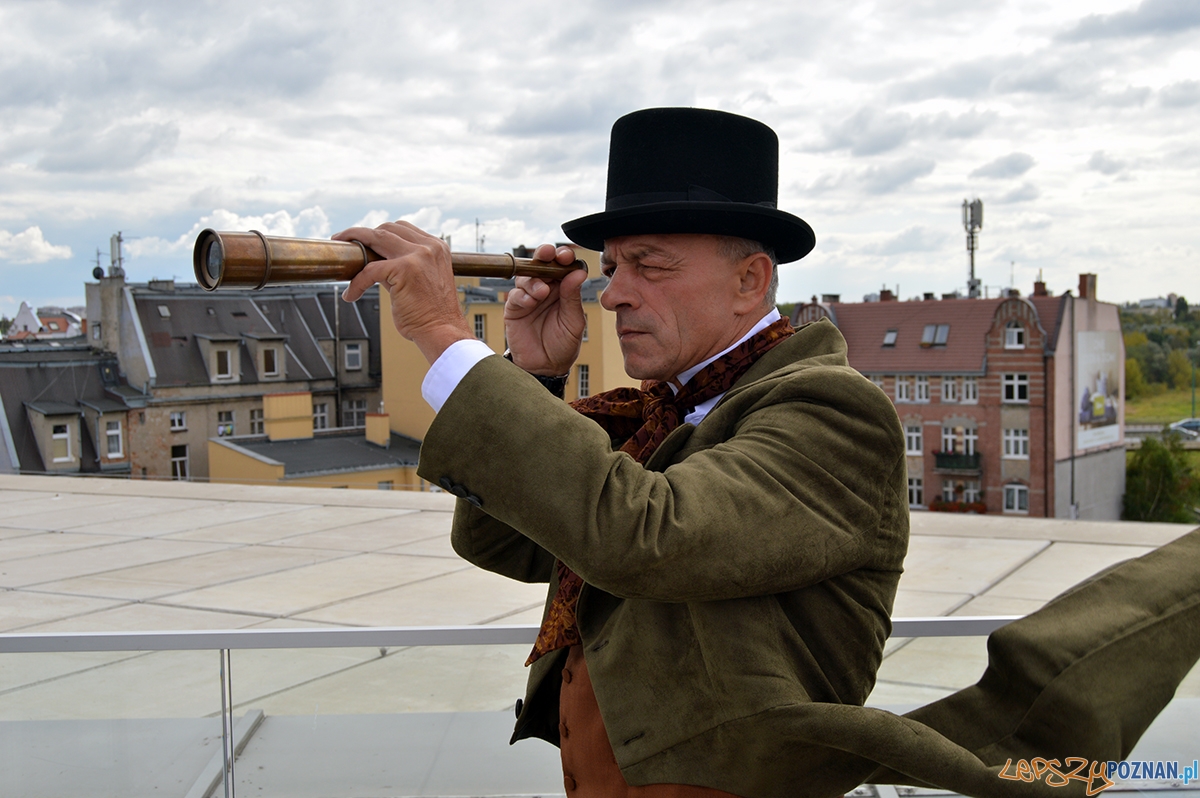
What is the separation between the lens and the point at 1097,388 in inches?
1427

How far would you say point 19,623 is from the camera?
559 centimetres

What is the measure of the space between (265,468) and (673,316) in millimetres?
24469

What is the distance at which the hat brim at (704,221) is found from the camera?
4.78ft

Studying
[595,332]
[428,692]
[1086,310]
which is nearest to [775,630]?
[428,692]

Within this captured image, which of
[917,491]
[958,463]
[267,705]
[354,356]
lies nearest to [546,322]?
[267,705]

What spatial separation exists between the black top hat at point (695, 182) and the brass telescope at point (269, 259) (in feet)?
1.31

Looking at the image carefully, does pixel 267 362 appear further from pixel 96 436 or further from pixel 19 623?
pixel 19 623

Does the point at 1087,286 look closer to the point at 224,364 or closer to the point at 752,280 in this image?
the point at 224,364

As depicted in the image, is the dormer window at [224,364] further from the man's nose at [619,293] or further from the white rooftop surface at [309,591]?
the man's nose at [619,293]

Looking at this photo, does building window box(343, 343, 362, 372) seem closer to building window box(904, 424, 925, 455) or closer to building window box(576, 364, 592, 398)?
building window box(576, 364, 592, 398)

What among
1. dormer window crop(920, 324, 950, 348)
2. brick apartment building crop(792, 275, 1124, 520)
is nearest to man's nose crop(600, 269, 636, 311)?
brick apartment building crop(792, 275, 1124, 520)

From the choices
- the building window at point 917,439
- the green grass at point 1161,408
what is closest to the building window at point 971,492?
the building window at point 917,439

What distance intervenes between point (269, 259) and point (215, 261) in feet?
0.20

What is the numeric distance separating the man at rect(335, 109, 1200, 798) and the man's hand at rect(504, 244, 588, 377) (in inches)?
0.4
